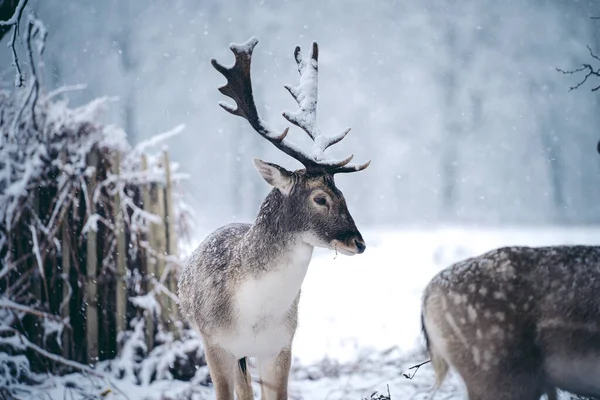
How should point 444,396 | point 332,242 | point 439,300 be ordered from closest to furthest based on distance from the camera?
point 439,300
point 332,242
point 444,396

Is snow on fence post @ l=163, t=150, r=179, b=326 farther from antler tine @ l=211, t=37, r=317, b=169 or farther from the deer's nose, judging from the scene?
the deer's nose

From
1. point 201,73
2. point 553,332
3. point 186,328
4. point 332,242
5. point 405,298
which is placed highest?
point 201,73

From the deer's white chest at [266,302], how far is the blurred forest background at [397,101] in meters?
14.2

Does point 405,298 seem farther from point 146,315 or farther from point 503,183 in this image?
point 503,183

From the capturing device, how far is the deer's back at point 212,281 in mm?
2816

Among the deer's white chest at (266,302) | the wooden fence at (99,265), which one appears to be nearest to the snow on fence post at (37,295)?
the wooden fence at (99,265)

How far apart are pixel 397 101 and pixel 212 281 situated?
22.1 meters

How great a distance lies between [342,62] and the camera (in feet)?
77.9

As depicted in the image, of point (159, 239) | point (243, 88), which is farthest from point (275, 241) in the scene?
point (159, 239)

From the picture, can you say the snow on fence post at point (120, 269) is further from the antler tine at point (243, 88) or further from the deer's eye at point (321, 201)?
the deer's eye at point (321, 201)

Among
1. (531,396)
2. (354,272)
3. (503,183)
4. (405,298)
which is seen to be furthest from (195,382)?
(503,183)

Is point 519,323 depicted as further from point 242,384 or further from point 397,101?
point 397,101

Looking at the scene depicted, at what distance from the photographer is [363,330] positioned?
6.55 metres

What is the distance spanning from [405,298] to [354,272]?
210 cm
